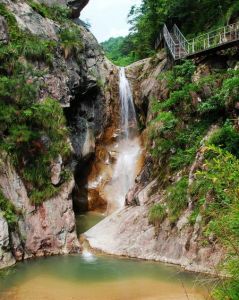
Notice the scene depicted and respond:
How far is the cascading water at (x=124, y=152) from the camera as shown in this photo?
21.2 meters

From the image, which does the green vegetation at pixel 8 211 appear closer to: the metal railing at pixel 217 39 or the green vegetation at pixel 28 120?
the green vegetation at pixel 28 120

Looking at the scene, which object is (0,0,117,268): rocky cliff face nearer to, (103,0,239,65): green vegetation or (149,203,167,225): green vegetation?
(149,203,167,225): green vegetation

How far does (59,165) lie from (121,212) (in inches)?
126

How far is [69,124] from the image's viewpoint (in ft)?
72.8

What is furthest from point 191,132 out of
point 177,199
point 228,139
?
point 177,199

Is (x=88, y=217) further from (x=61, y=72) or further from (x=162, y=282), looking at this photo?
(x=162, y=282)

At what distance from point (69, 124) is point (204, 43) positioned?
8.30m

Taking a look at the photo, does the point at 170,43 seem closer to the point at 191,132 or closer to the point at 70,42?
the point at 70,42

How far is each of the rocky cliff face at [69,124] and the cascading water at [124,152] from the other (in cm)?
85

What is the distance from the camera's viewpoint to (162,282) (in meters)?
10.7

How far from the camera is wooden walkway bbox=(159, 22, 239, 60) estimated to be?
17250mm

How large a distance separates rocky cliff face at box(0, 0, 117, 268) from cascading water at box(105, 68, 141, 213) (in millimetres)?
848

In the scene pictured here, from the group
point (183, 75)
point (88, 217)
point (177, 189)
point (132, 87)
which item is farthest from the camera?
point (132, 87)

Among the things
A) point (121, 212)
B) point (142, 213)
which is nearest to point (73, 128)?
point (121, 212)
